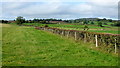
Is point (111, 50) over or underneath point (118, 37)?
underneath

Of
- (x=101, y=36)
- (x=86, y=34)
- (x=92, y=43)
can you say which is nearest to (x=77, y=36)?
(x=86, y=34)

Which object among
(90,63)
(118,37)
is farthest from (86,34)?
(90,63)

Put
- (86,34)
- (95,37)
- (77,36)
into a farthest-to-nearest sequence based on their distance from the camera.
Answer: (77,36), (86,34), (95,37)

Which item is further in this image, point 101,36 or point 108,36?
point 101,36

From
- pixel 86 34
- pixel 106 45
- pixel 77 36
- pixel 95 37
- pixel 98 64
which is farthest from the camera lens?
pixel 77 36

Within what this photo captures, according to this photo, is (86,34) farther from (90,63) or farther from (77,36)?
(90,63)

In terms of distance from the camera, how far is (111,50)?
1166 cm

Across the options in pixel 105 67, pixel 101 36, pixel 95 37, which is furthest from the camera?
pixel 95 37

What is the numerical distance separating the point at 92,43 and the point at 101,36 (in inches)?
68.9

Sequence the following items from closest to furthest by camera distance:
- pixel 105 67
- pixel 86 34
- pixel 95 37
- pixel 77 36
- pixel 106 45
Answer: pixel 105 67 < pixel 106 45 < pixel 95 37 < pixel 86 34 < pixel 77 36

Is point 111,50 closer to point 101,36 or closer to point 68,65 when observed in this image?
point 101,36

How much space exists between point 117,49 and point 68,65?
4.34 m

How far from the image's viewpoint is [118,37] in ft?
37.3

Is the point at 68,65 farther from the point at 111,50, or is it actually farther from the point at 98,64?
the point at 111,50
